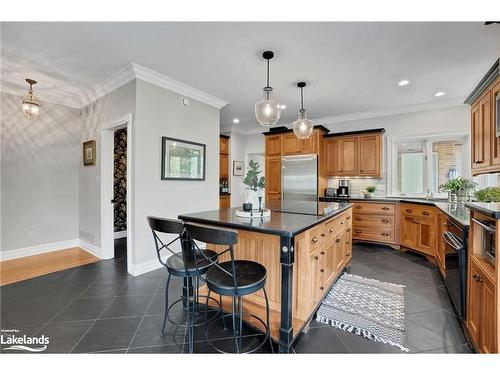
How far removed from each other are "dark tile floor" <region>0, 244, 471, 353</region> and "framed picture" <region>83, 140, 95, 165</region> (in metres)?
1.73

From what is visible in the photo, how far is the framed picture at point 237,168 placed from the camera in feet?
19.7

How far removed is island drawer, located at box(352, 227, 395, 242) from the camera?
400 centimetres

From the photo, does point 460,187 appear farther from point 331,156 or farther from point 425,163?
point 331,156

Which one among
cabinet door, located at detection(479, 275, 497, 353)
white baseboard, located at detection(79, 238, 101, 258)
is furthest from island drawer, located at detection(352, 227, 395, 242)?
white baseboard, located at detection(79, 238, 101, 258)

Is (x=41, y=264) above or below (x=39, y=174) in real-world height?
below

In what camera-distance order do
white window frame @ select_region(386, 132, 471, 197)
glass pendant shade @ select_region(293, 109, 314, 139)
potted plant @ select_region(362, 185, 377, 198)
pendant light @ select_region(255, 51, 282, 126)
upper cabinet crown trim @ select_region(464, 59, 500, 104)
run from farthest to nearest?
potted plant @ select_region(362, 185, 377, 198), white window frame @ select_region(386, 132, 471, 197), glass pendant shade @ select_region(293, 109, 314, 139), pendant light @ select_region(255, 51, 282, 126), upper cabinet crown trim @ select_region(464, 59, 500, 104)

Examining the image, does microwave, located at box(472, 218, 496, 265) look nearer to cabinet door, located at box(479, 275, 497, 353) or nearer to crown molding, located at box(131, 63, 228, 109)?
cabinet door, located at box(479, 275, 497, 353)

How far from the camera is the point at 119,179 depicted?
4824 millimetres

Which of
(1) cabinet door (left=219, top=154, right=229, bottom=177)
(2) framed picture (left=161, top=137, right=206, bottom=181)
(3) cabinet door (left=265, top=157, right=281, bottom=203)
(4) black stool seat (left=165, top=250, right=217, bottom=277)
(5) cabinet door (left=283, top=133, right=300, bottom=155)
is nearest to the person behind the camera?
(4) black stool seat (left=165, top=250, right=217, bottom=277)

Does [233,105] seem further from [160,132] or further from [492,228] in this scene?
[492,228]

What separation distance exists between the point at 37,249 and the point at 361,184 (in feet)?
20.0

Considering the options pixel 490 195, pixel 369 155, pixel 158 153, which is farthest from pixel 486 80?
pixel 158 153
